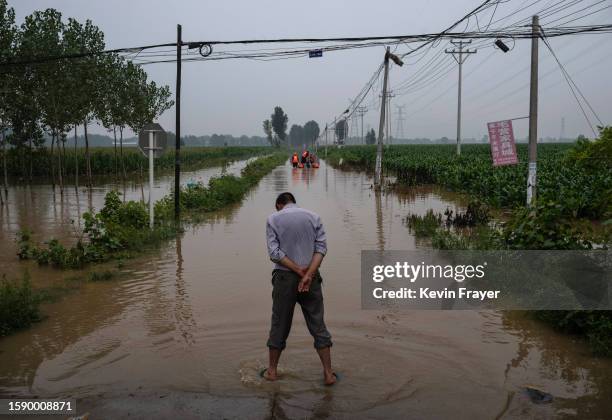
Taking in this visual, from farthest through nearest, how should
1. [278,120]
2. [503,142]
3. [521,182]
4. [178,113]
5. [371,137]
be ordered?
[371,137]
[278,120]
[521,182]
[178,113]
[503,142]

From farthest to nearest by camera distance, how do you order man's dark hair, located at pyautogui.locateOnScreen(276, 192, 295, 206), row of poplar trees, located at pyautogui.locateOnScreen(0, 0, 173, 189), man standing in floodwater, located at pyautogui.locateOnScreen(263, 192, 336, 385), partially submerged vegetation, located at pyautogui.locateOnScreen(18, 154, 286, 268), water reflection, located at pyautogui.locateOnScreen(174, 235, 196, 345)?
1. row of poplar trees, located at pyautogui.locateOnScreen(0, 0, 173, 189)
2. partially submerged vegetation, located at pyautogui.locateOnScreen(18, 154, 286, 268)
3. water reflection, located at pyautogui.locateOnScreen(174, 235, 196, 345)
4. man's dark hair, located at pyautogui.locateOnScreen(276, 192, 295, 206)
5. man standing in floodwater, located at pyautogui.locateOnScreen(263, 192, 336, 385)

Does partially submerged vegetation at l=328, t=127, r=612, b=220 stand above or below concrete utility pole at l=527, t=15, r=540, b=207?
below

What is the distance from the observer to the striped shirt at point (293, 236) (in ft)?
17.4

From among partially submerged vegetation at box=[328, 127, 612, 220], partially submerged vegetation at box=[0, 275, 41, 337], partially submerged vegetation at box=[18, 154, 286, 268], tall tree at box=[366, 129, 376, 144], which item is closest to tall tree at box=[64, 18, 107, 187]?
partially submerged vegetation at box=[18, 154, 286, 268]

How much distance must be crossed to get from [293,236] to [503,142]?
8.89 metres

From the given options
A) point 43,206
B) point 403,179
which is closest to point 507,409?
point 43,206

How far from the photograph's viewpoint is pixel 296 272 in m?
5.25

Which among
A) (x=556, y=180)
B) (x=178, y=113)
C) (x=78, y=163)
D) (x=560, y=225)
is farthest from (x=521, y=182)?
(x=78, y=163)

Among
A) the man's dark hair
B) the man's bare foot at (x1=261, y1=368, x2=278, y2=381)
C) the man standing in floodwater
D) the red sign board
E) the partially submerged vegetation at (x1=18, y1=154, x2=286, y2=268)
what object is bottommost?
the man's bare foot at (x1=261, y1=368, x2=278, y2=381)

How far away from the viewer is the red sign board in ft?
42.0

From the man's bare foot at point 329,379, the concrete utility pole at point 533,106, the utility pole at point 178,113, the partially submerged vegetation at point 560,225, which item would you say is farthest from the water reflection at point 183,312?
the concrete utility pole at point 533,106

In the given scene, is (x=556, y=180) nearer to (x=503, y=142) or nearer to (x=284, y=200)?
(x=503, y=142)

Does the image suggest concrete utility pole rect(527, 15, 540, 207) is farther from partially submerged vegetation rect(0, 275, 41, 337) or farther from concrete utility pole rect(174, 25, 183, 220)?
partially submerged vegetation rect(0, 275, 41, 337)

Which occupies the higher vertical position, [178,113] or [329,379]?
[178,113]
